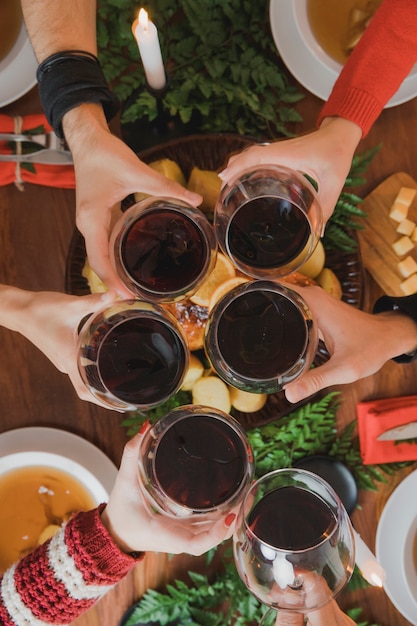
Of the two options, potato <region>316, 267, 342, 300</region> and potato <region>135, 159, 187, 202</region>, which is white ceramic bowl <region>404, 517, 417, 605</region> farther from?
potato <region>135, 159, 187, 202</region>

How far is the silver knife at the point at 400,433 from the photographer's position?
3.60 ft

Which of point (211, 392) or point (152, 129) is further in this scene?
point (152, 129)

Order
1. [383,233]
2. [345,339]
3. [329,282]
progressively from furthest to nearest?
[383,233]
[329,282]
[345,339]

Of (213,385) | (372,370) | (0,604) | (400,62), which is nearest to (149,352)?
(213,385)

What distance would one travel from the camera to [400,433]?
3.63ft

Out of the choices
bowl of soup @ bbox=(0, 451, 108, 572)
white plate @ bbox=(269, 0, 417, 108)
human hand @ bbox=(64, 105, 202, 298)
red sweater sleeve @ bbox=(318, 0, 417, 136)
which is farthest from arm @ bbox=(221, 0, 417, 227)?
bowl of soup @ bbox=(0, 451, 108, 572)

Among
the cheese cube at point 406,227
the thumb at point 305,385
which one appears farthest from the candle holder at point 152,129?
the thumb at point 305,385

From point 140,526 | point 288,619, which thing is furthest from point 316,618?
point 140,526

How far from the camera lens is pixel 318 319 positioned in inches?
36.4

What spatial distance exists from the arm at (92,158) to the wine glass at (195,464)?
0.21m

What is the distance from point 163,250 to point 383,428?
21.1 inches

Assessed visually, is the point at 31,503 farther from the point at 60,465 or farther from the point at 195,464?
the point at 195,464

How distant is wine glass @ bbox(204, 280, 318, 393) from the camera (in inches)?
33.4

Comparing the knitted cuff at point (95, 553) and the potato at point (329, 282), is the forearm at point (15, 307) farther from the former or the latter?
the potato at point (329, 282)
